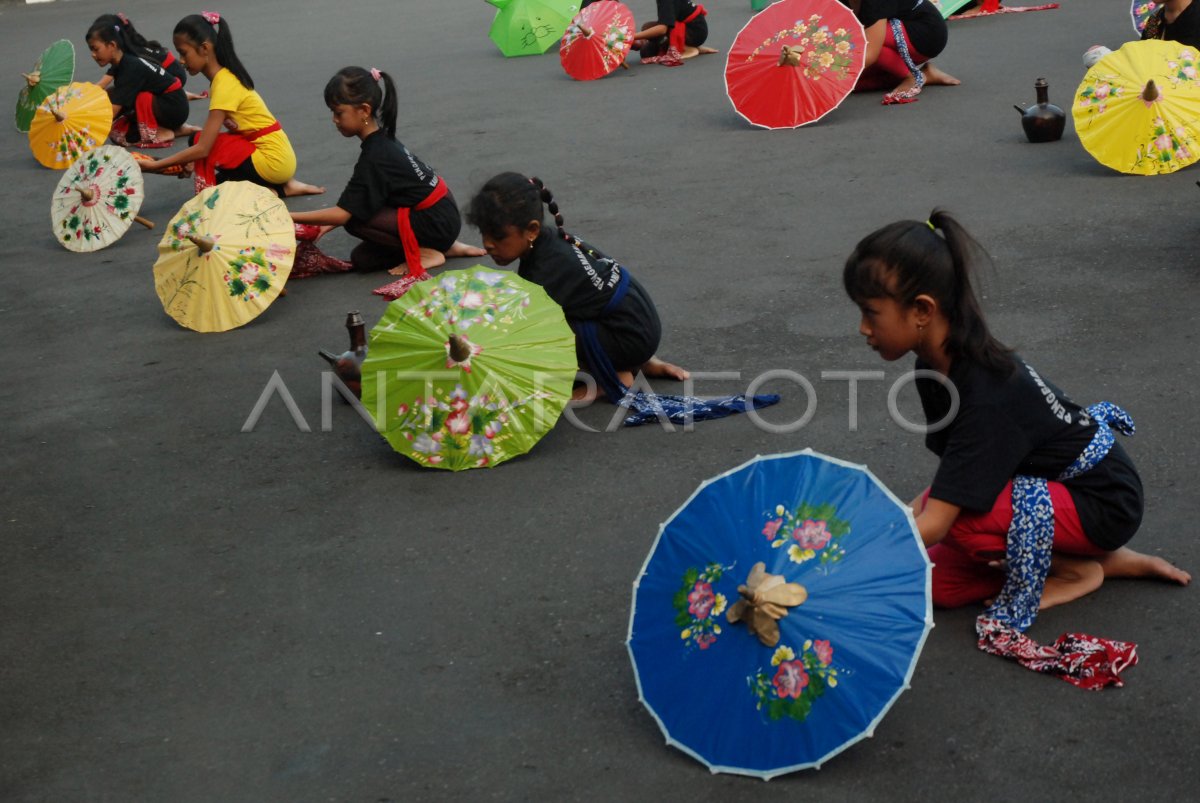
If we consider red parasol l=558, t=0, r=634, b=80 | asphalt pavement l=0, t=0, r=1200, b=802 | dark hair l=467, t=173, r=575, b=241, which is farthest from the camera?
red parasol l=558, t=0, r=634, b=80

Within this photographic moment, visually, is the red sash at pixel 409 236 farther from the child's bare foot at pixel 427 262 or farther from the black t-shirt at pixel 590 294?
the black t-shirt at pixel 590 294

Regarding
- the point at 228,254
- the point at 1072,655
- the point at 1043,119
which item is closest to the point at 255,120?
the point at 228,254

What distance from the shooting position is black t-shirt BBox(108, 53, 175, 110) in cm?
1020

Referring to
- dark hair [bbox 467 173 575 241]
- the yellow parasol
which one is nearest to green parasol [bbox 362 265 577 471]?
dark hair [bbox 467 173 575 241]

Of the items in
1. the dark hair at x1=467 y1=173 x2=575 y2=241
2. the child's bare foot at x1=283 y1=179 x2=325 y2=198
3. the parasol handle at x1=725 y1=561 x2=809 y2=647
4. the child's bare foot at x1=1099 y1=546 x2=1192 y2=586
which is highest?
the dark hair at x1=467 y1=173 x2=575 y2=241

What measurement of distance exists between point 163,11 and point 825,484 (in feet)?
60.5

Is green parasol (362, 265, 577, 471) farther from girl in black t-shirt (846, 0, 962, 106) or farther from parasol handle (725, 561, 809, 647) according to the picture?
girl in black t-shirt (846, 0, 962, 106)

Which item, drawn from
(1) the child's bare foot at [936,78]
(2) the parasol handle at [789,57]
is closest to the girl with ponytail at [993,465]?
(2) the parasol handle at [789,57]

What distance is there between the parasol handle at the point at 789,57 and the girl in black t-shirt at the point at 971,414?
18.3 feet

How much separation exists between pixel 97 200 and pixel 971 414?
604 cm

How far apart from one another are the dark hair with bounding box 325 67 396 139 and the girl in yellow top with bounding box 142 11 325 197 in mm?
1383

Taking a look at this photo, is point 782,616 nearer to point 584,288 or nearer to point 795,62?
point 584,288

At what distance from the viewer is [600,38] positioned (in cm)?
1109

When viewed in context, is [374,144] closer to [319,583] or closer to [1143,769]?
[319,583]
